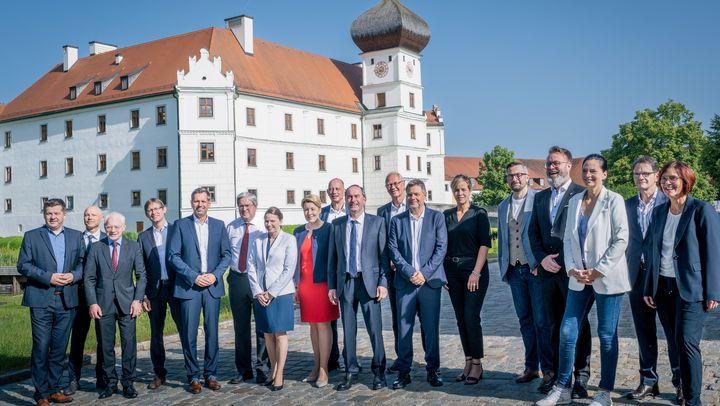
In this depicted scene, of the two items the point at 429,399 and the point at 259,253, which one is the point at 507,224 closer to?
the point at 429,399

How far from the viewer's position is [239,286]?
801cm

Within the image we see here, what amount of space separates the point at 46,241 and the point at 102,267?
2.04 ft

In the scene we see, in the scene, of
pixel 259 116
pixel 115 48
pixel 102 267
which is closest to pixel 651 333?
pixel 102 267

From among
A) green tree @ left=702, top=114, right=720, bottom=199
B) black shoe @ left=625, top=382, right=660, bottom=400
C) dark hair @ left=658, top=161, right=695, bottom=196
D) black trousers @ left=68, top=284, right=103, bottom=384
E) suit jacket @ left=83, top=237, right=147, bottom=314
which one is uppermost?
green tree @ left=702, top=114, right=720, bottom=199

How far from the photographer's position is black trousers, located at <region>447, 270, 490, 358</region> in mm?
7406

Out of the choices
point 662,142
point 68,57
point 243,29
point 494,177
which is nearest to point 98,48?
point 68,57

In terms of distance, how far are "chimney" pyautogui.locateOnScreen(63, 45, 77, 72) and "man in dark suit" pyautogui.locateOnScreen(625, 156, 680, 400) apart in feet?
183

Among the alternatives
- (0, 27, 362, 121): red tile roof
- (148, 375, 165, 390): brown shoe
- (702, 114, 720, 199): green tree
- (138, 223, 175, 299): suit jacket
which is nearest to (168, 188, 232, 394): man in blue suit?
(138, 223, 175, 299): suit jacket

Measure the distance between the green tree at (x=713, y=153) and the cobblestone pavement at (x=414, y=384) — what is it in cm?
4159

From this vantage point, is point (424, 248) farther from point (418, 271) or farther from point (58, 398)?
point (58, 398)

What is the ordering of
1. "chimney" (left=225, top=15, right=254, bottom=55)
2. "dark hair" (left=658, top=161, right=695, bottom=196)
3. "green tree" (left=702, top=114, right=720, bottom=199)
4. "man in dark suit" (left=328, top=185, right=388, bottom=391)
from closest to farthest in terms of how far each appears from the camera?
"dark hair" (left=658, top=161, right=695, bottom=196) → "man in dark suit" (left=328, top=185, right=388, bottom=391) → "green tree" (left=702, top=114, right=720, bottom=199) → "chimney" (left=225, top=15, right=254, bottom=55)

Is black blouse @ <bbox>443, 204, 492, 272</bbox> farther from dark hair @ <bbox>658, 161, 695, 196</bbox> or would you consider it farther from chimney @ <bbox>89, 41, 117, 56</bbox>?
chimney @ <bbox>89, 41, 117, 56</bbox>

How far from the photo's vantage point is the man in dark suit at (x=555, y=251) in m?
6.69

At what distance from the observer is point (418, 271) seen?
24.1ft
